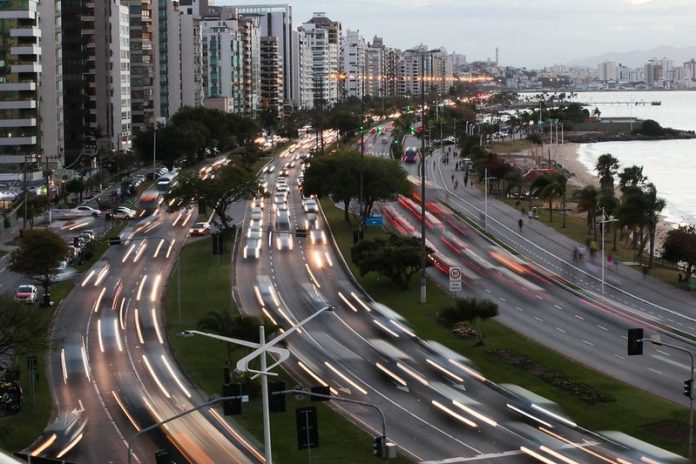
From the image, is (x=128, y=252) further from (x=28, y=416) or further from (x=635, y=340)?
(x=635, y=340)

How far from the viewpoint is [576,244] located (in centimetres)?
6781

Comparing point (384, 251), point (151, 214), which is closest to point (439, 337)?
point (384, 251)

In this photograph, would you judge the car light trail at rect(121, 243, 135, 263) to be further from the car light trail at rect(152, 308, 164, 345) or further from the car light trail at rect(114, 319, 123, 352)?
the car light trail at rect(114, 319, 123, 352)

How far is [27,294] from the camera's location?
1957 inches

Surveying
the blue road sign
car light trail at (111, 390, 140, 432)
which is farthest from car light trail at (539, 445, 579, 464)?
the blue road sign

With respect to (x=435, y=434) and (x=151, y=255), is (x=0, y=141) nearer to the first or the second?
(x=151, y=255)

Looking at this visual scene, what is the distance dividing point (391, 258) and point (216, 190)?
17862 mm

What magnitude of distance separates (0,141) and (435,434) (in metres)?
71.8

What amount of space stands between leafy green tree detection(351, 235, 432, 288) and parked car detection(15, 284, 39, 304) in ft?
50.3

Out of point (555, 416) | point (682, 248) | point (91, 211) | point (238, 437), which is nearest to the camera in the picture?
point (238, 437)

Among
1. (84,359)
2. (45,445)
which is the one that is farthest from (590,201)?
(45,445)

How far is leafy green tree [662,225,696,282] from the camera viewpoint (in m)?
54.9

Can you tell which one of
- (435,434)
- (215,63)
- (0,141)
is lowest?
(435,434)

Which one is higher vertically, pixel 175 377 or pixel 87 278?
pixel 87 278
